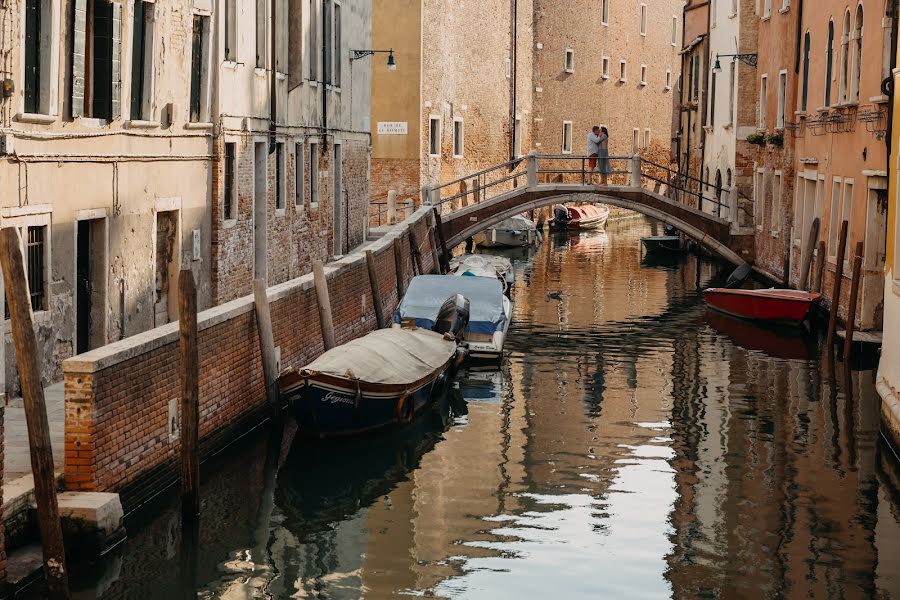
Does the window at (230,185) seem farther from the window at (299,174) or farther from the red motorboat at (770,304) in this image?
the red motorboat at (770,304)

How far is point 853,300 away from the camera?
665 inches

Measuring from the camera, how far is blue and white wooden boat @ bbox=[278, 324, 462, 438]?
12695 mm

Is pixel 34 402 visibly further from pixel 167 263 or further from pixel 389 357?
pixel 167 263

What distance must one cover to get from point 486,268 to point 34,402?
17535 mm

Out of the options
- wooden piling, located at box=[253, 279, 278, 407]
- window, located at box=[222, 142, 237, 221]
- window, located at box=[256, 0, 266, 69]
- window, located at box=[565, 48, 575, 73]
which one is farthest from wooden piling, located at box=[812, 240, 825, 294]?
window, located at box=[565, 48, 575, 73]

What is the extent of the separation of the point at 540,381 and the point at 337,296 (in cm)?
270

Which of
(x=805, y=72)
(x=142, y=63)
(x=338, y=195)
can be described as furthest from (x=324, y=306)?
(x=805, y=72)

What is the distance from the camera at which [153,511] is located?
10102 mm

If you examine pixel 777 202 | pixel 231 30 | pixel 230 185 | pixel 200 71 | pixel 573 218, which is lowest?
pixel 573 218

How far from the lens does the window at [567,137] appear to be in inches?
1877

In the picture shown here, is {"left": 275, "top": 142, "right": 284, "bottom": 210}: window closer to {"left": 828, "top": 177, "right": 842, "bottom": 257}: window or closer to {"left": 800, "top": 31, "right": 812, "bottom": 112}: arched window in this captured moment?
{"left": 828, "top": 177, "right": 842, "bottom": 257}: window

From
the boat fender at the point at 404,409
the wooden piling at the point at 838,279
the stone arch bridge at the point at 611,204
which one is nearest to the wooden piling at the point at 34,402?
the boat fender at the point at 404,409

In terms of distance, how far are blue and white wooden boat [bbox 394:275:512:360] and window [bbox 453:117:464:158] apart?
728 inches

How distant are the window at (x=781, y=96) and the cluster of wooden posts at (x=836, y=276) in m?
4.43
